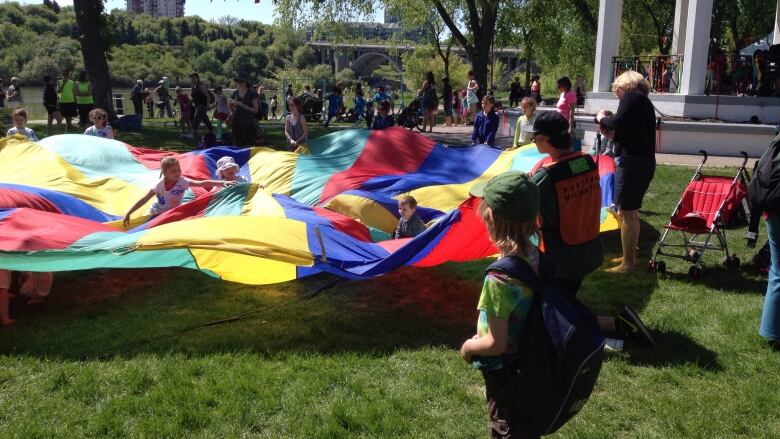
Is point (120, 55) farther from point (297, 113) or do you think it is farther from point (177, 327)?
point (177, 327)

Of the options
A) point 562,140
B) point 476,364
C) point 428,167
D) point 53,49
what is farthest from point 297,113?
point 53,49

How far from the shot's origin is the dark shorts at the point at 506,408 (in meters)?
2.52

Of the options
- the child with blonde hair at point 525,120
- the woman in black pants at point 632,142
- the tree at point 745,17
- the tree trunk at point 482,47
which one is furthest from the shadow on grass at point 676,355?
the tree at point 745,17

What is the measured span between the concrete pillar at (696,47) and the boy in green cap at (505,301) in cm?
1500

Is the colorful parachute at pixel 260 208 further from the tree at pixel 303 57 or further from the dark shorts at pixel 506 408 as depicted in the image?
the tree at pixel 303 57

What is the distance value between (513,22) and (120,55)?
2600 inches

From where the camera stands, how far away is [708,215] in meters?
6.38

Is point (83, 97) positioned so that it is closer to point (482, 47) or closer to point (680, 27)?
point (482, 47)

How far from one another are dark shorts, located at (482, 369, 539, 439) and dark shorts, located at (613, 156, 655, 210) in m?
3.73

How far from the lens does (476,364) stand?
102 inches

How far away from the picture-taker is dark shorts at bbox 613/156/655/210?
5.84 meters

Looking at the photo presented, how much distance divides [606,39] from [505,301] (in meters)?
16.8

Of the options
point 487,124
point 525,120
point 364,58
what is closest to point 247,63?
point 364,58

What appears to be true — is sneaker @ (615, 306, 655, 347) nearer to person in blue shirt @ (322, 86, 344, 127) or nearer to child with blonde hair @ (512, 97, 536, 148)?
child with blonde hair @ (512, 97, 536, 148)
